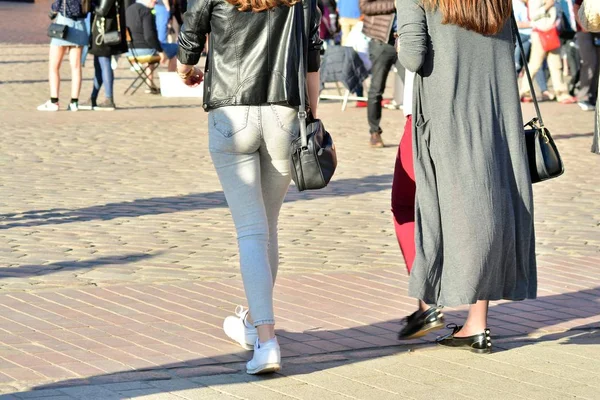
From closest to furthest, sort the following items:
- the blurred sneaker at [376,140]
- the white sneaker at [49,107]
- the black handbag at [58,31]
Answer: the blurred sneaker at [376,140]
the black handbag at [58,31]
the white sneaker at [49,107]

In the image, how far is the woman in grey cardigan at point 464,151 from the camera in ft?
17.0

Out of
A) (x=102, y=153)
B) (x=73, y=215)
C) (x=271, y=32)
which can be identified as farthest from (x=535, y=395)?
(x=102, y=153)

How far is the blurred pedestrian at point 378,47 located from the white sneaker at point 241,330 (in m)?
7.08

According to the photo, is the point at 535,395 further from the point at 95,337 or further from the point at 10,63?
Answer: the point at 10,63

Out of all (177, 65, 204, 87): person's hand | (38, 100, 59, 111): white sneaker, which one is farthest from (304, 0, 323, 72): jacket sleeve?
(38, 100, 59, 111): white sneaker

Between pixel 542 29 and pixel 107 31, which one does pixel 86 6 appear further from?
pixel 542 29

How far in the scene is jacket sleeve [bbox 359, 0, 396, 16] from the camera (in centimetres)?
1237

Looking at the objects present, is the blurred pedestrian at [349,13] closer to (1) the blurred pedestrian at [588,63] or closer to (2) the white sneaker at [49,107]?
(1) the blurred pedestrian at [588,63]

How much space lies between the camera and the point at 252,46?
16.1 feet

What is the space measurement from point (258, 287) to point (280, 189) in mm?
417

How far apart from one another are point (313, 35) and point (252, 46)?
9.8 inches

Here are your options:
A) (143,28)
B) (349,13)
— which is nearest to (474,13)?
(349,13)

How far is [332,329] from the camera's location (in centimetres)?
582

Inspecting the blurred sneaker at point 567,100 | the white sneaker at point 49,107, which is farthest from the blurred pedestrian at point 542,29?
the white sneaker at point 49,107
